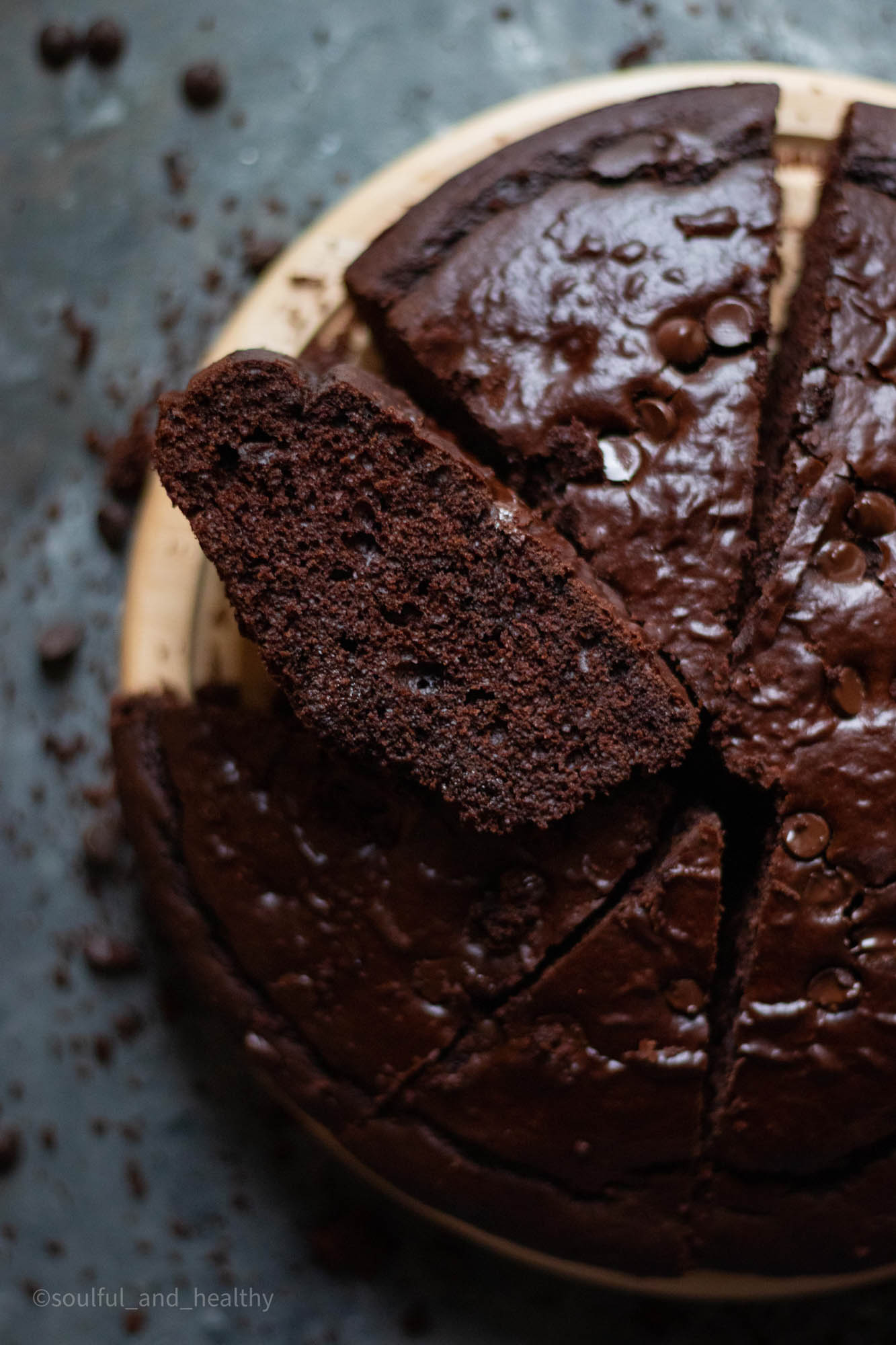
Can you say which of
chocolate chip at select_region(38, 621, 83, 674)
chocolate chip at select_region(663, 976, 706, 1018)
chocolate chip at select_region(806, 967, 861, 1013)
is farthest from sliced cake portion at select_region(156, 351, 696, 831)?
chocolate chip at select_region(38, 621, 83, 674)

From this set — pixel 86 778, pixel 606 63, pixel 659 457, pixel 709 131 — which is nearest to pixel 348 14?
pixel 606 63

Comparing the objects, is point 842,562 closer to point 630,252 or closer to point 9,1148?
point 630,252

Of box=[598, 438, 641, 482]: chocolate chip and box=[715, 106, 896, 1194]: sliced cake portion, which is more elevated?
box=[598, 438, 641, 482]: chocolate chip

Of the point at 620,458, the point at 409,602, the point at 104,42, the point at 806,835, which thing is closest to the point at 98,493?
the point at 104,42

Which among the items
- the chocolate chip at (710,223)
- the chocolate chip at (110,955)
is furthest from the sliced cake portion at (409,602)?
the chocolate chip at (110,955)

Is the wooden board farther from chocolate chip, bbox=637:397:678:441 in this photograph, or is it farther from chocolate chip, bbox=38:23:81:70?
chocolate chip, bbox=38:23:81:70

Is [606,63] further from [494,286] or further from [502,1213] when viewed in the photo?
[502,1213]
